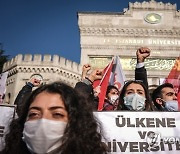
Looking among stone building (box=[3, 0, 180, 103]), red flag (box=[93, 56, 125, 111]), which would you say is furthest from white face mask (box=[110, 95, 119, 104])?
stone building (box=[3, 0, 180, 103])

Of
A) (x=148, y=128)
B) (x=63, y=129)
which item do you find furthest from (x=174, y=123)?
(x=63, y=129)

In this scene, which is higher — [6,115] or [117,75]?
[117,75]

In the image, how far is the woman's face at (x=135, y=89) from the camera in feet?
11.6

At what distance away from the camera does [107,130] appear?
3016mm

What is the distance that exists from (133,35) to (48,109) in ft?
65.4

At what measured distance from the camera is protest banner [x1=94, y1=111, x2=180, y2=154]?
2.94m

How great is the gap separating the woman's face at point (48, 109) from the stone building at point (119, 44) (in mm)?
17738

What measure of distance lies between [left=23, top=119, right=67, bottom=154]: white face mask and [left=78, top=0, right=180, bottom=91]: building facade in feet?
59.1

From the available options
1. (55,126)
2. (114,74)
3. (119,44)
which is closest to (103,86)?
(114,74)

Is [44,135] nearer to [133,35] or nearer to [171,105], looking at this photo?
[171,105]

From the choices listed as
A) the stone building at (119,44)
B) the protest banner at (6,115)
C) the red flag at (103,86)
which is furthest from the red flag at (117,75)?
the stone building at (119,44)

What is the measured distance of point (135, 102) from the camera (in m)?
3.37

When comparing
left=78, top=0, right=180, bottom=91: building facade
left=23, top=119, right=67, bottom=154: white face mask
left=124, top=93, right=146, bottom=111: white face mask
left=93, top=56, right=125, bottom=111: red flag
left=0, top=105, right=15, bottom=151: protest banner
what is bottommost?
left=23, top=119, right=67, bottom=154: white face mask

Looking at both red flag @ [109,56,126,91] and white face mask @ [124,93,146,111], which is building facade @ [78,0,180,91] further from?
white face mask @ [124,93,146,111]
